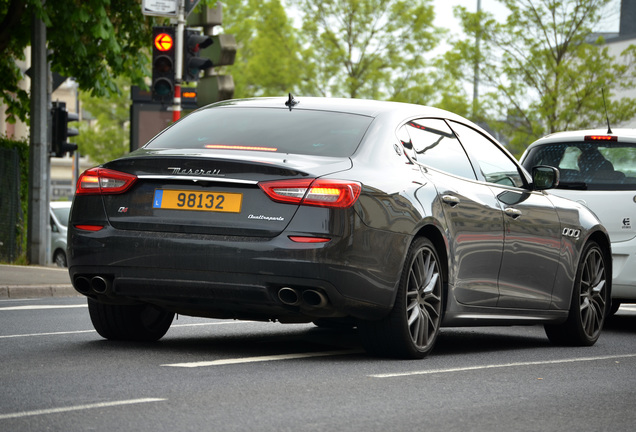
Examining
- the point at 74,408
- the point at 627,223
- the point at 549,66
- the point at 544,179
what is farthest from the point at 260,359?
the point at 549,66

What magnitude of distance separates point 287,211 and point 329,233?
0.26 metres

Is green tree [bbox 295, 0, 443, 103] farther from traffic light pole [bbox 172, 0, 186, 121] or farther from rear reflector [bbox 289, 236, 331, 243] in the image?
rear reflector [bbox 289, 236, 331, 243]

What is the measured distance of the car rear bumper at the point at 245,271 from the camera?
682 cm

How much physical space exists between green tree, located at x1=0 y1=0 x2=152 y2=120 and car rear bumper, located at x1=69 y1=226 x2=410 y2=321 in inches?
451

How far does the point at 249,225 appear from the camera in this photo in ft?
22.6

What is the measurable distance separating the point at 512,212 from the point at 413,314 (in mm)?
1515

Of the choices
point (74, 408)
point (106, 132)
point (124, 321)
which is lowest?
A: point (106, 132)

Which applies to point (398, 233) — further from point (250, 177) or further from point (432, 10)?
point (432, 10)

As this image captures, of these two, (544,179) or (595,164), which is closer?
(544,179)

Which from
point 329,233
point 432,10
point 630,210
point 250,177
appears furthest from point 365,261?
point 432,10

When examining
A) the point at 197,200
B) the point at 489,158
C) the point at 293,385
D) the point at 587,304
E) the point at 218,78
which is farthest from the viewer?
the point at 218,78

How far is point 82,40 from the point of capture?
19.8 meters

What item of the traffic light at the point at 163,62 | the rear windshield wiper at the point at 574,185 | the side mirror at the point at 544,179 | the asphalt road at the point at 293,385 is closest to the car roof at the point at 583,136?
the rear windshield wiper at the point at 574,185

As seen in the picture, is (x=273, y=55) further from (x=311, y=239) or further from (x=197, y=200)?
(x=311, y=239)
